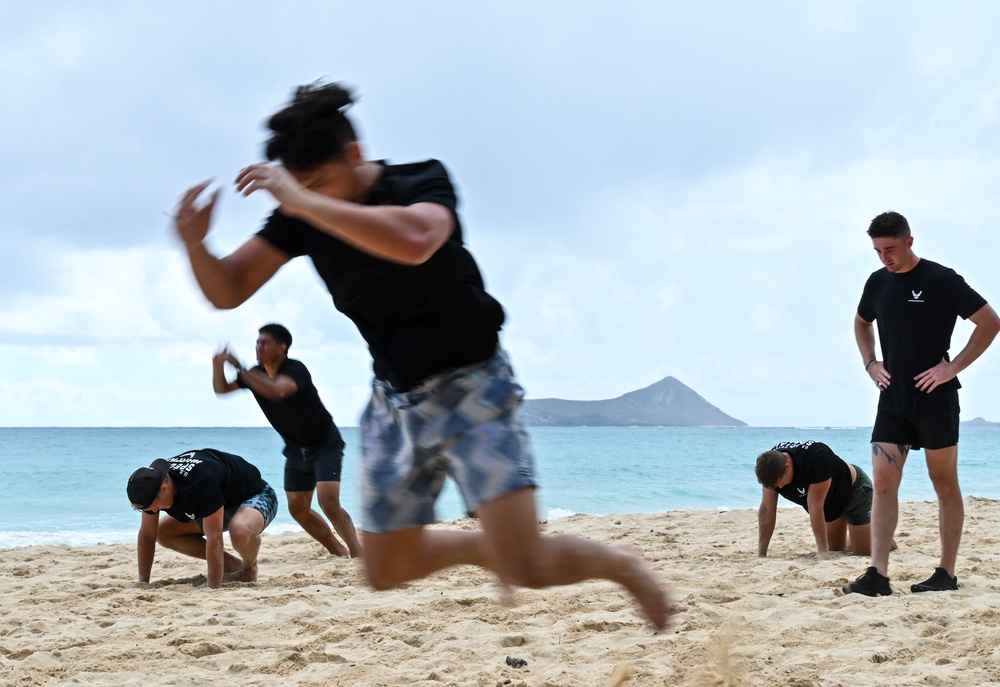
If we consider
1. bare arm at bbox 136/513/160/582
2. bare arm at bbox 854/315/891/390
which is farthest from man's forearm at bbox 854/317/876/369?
bare arm at bbox 136/513/160/582

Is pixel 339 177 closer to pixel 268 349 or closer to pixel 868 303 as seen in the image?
pixel 868 303

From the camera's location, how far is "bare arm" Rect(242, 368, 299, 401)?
6.00 m

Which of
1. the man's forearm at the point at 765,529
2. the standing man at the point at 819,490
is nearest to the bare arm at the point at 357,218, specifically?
the standing man at the point at 819,490

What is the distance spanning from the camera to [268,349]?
661 cm

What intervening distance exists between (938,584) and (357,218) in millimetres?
4368

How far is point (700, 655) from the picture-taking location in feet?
11.9

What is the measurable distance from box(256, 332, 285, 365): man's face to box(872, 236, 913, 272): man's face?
4.20 m

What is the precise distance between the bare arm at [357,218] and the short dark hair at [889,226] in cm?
350

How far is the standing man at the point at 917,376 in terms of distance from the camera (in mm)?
4828

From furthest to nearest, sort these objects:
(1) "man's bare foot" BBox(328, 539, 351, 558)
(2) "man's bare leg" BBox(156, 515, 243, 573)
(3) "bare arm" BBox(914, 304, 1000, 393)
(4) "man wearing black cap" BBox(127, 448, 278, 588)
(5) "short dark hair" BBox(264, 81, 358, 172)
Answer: (1) "man's bare foot" BBox(328, 539, 351, 558), (2) "man's bare leg" BBox(156, 515, 243, 573), (4) "man wearing black cap" BBox(127, 448, 278, 588), (3) "bare arm" BBox(914, 304, 1000, 393), (5) "short dark hair" BBox(264, 81, 358, 172)

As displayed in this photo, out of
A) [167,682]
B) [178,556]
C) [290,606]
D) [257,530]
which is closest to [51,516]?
[178,556]

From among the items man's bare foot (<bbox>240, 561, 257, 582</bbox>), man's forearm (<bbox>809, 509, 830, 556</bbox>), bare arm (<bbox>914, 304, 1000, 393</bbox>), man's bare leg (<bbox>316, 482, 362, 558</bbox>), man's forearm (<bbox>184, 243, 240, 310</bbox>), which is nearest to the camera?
man's forearm (<bbox>184, 243, 240, 310</bbox>)

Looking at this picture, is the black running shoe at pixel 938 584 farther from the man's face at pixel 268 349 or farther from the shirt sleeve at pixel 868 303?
the man's face at pixel 268 349

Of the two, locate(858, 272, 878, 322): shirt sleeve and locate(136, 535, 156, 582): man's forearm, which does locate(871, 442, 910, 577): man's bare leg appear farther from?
locate(136, 535, 156, 582): man's forearm
